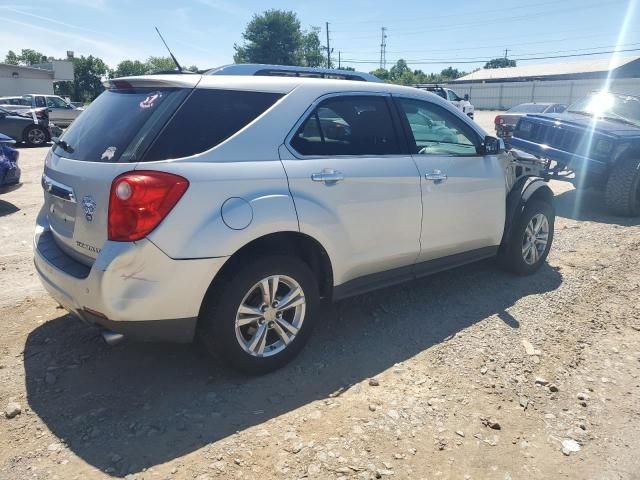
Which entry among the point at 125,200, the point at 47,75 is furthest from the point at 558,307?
the point at 47,75

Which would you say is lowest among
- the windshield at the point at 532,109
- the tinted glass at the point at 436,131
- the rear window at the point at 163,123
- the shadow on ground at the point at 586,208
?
the shadow on ground at the point at 586,208

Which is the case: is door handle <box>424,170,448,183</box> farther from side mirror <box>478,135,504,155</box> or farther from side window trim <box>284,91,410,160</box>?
side mirror <box>478,135,504,155</box>

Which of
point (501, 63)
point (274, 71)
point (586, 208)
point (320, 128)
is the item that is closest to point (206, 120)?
point (320, 128)

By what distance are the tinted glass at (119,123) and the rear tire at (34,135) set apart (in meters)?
15.5

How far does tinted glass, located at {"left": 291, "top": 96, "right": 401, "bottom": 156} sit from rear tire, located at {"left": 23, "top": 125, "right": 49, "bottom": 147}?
53.2 ft

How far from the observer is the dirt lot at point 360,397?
2.46 meters

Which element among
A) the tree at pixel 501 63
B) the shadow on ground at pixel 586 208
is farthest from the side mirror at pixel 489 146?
the tree at pixel 501 63

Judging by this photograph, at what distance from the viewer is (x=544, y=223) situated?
498 cm

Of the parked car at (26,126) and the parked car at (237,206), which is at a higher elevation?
the parked car at (237,206)

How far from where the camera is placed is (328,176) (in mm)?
3143

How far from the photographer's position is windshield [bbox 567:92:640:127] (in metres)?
8.39

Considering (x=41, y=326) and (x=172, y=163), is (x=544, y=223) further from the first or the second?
(x=41, y=326)

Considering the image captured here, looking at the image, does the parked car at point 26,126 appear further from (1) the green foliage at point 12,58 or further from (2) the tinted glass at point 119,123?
(1) the green foliage at point 12,58

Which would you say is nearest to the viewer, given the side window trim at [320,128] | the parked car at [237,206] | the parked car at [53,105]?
the parked car at [237,206]
